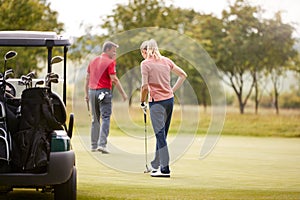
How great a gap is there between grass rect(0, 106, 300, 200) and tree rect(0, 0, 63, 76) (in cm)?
969

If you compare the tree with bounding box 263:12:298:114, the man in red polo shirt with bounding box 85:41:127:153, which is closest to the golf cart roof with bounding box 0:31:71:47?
the man in red polo shirt with bounding box 85:41:127:153

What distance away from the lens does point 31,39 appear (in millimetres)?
7750

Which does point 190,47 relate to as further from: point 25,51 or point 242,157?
point 242,157

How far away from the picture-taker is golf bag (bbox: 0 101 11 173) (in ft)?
22.7

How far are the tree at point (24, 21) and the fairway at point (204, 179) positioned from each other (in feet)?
45.2

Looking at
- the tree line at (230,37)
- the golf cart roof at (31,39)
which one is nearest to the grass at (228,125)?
the tree line at (230,37)

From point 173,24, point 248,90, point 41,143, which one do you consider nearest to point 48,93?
point 41,143

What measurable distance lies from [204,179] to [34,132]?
3792 millimetres

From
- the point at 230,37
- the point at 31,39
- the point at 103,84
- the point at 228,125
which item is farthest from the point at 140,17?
the point at 31,39

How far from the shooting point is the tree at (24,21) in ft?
93.0

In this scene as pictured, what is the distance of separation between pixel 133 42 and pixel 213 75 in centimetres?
520

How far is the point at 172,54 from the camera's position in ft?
92.4

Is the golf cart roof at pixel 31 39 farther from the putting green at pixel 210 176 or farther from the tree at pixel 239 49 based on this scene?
the tree at pixel 239 49

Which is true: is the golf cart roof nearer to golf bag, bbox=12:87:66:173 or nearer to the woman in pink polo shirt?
golf bag, bbox=12:87:66:173
